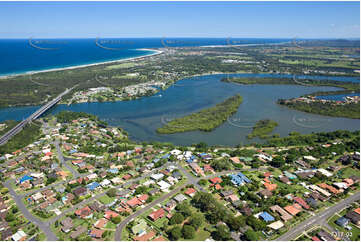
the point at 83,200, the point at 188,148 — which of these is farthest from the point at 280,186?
the point at 83,200

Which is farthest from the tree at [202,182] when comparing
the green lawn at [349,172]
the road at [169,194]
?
the green lawn at [349,172]

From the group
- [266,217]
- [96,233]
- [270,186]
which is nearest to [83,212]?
[96,233]

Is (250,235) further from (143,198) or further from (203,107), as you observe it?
(203,107)

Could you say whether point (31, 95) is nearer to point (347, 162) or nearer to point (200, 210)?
point (200, 210)

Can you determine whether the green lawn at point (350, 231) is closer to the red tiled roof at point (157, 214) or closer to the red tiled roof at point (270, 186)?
the red tiled roof at point (270, 186)

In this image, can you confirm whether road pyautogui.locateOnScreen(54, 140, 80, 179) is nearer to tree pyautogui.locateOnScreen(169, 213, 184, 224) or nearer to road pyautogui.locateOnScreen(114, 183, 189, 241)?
road pyautogui.locateOnScreen(114, 183, 189, 241)

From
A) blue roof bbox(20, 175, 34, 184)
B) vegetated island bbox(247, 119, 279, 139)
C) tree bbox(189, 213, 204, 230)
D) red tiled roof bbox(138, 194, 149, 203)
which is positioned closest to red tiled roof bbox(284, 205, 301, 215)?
tree bbox(189, 213, 204, 230)
